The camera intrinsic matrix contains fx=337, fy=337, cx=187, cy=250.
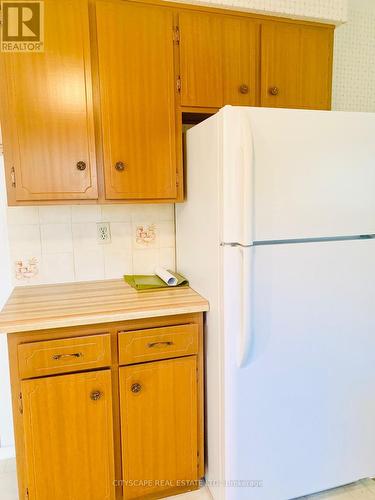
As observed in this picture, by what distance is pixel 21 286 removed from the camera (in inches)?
70.4

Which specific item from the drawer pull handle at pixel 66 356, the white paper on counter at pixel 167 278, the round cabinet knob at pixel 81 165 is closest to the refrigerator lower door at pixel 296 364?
the white paper on counter at pixel 167 278

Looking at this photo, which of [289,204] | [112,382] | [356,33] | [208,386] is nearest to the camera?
A: [289,204]

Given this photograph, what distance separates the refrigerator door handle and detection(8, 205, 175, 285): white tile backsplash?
82cm

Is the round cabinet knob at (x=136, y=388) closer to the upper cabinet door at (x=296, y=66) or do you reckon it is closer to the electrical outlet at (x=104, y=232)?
the electrical outlet at (x=104, y=232)

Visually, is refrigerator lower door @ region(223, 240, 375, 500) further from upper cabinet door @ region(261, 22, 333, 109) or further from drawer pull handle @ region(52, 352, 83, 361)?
upper cabinet door @ region(261, 22, 333, 109)

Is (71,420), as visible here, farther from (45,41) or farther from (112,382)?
(45,41)

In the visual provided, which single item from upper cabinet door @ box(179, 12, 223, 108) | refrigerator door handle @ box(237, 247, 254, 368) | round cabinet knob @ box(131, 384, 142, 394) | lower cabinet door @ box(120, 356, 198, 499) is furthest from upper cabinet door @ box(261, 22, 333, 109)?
round cabinet knob @ box(131, 384, 142, 394)

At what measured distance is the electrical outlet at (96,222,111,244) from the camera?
6.18 ft

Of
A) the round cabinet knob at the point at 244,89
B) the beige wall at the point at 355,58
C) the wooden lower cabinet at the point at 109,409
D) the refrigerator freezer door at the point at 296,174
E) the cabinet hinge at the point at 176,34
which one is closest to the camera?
the refrigerator freezer door at the point at 296,174

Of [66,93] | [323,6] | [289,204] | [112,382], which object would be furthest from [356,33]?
[112,382]

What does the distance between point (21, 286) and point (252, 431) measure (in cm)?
133

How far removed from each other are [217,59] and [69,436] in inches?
71.2

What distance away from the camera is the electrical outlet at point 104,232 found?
188 centimetres

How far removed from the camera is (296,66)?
67.7 inches
